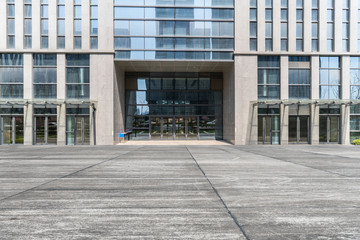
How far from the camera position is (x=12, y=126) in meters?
23.2

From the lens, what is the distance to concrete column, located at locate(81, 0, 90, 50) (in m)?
22.6

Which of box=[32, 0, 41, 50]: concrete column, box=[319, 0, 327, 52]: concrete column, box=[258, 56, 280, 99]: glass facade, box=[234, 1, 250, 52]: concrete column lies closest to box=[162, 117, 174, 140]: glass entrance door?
box=[258, 56, 280, 99]: glass facade

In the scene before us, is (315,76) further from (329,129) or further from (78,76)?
(78,76)

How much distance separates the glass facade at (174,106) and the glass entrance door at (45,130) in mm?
7776

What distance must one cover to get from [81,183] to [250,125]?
18.9 meters

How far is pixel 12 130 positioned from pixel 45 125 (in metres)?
3.21

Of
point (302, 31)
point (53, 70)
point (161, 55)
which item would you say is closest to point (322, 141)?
point (302, 31)

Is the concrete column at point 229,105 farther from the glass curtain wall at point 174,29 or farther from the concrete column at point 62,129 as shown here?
the concrete column at point 62,129

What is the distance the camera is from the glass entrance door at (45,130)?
75.9 ft

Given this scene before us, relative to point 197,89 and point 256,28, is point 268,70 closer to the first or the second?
point 256,28

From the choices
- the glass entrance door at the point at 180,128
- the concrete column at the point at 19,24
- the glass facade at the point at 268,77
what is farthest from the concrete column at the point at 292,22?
the concrete column at the point at 19,24

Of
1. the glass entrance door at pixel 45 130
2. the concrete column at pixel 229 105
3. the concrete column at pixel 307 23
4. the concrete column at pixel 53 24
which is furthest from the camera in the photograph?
the concrete column at pixel 229 105

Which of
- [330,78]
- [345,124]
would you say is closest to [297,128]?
[345,124]

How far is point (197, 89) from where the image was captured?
2870 cm
